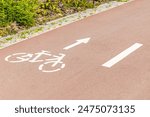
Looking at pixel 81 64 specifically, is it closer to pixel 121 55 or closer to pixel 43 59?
pixel 43 59

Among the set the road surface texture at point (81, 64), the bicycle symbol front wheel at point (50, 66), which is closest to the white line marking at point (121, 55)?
the road surface texture at point (81, 64)

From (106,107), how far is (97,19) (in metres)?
6.94

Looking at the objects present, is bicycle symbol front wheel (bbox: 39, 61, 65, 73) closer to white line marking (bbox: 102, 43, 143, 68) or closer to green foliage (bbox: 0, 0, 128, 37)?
white line marking (bbox: 102, 43, 143, 68)

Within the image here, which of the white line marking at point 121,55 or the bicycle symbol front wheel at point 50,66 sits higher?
the bicycle symbol front wheel at point 50,66

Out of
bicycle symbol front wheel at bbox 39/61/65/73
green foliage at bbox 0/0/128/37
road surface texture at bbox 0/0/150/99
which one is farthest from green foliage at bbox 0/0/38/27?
bicycle symbol front wheel at bbox 39/61/65/73

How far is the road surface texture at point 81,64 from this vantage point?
7719 mm

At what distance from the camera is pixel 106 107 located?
279 inches

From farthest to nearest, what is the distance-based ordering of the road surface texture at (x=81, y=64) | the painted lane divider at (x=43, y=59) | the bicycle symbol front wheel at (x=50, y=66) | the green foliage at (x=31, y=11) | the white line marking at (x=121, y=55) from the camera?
the green foliage at (x=31, y=11)
the white line marking at (x=121, y=55)
the painted lane divider at (x=43, y=59)
the bicycle symbol front wheel at (x=50, y=66)
the road surface texture at (x=81, y=64)

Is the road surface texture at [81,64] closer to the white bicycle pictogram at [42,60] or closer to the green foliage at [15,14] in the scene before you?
the white bicycle pictogram at [42,60]

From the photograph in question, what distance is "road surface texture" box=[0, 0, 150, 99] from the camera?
772 cm

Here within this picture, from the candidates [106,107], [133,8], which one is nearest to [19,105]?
[106,107]

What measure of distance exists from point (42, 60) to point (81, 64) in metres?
1.12

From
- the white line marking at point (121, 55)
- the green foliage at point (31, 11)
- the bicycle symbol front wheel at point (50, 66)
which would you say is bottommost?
the white line marking at point (121, 55)

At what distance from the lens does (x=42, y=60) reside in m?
9.35
